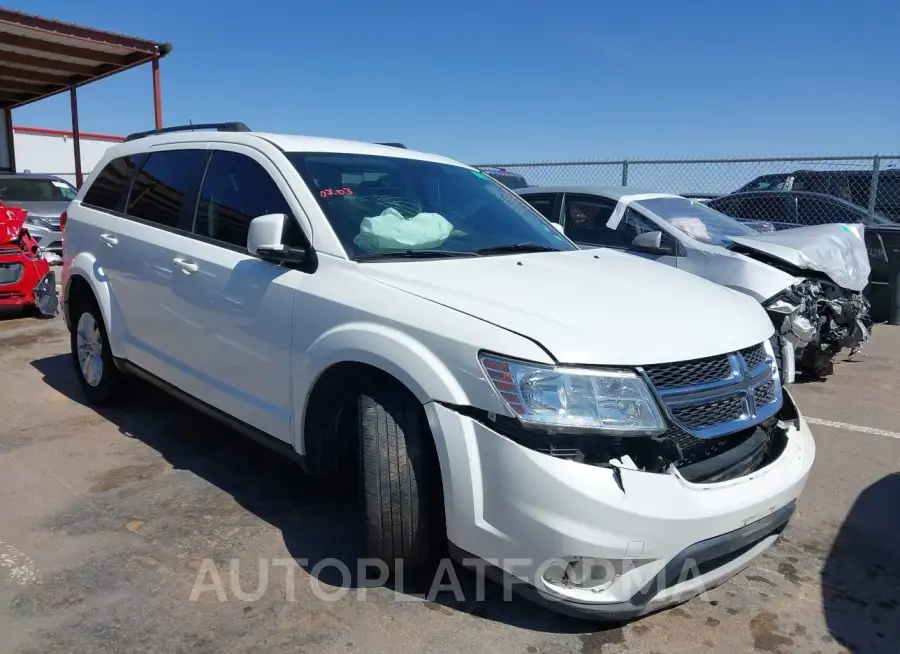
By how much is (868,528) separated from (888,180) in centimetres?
893

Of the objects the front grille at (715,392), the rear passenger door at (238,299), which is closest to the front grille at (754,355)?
the front grille at (715,392)

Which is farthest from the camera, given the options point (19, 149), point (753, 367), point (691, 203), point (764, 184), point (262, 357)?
point (19, 149)

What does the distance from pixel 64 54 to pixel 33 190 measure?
99.7 inches

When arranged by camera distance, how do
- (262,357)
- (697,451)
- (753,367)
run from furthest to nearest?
1. (262,357)
2. (753,367)
3. (697,451)

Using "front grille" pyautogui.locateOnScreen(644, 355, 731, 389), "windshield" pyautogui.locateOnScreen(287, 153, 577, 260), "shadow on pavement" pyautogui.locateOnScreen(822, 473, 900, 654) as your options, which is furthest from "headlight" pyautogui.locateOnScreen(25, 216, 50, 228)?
"shadow on pavement" pyautogui.locateOnScreen(822, 473, 900, 654)

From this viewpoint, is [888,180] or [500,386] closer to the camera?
[500,386]

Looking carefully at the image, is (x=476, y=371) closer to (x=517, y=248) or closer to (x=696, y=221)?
(x=517, y=248)

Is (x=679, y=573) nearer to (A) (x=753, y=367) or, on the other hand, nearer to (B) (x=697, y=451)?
(B) (x=697, y=451)

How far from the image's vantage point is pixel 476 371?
2.37 meters

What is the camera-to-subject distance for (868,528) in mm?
3508

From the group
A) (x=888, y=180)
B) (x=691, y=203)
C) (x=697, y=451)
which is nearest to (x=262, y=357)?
(x=697, y=451)

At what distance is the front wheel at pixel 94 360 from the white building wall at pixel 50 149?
22.9 m

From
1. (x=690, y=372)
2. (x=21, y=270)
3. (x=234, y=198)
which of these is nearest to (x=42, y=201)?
(x=21, y=270)

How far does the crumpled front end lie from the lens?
5.49 meters
